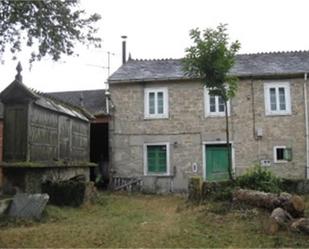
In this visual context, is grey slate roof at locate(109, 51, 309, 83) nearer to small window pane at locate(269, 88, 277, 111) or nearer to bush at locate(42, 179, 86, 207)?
small window pane at locate(269, 88, 277, 111)

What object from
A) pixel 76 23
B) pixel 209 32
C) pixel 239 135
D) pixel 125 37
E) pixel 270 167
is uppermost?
pixel 125 37

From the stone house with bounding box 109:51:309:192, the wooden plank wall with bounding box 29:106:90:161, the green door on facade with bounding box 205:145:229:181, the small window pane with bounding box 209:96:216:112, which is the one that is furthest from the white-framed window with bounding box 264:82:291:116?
the wooden plank wall with bounding box 29:106:90:161

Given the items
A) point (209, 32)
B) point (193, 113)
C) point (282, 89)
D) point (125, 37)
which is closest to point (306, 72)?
point (282, 89)

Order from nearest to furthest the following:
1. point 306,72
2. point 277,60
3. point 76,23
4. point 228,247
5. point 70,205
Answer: point 228,247 < point 76,23 < point 70,205 < point 306,72 < point 277,60

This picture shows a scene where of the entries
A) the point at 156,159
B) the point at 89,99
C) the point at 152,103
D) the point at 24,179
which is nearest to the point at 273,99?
the point at 152,103

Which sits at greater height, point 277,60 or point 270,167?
point 277,60

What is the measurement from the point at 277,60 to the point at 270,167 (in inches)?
209

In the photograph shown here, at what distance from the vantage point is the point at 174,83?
2086 centimetres

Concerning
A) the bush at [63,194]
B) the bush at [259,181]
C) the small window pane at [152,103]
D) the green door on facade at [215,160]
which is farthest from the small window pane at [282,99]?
the bush at [63,194]

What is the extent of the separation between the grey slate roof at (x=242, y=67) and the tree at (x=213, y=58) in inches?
193

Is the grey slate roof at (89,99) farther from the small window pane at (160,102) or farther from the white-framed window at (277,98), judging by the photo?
the white-framed window at (277,98)

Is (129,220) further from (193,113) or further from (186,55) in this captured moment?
(193,113)

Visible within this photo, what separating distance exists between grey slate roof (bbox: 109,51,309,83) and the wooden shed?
623cm

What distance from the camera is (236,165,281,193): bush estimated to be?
43.6 ft
